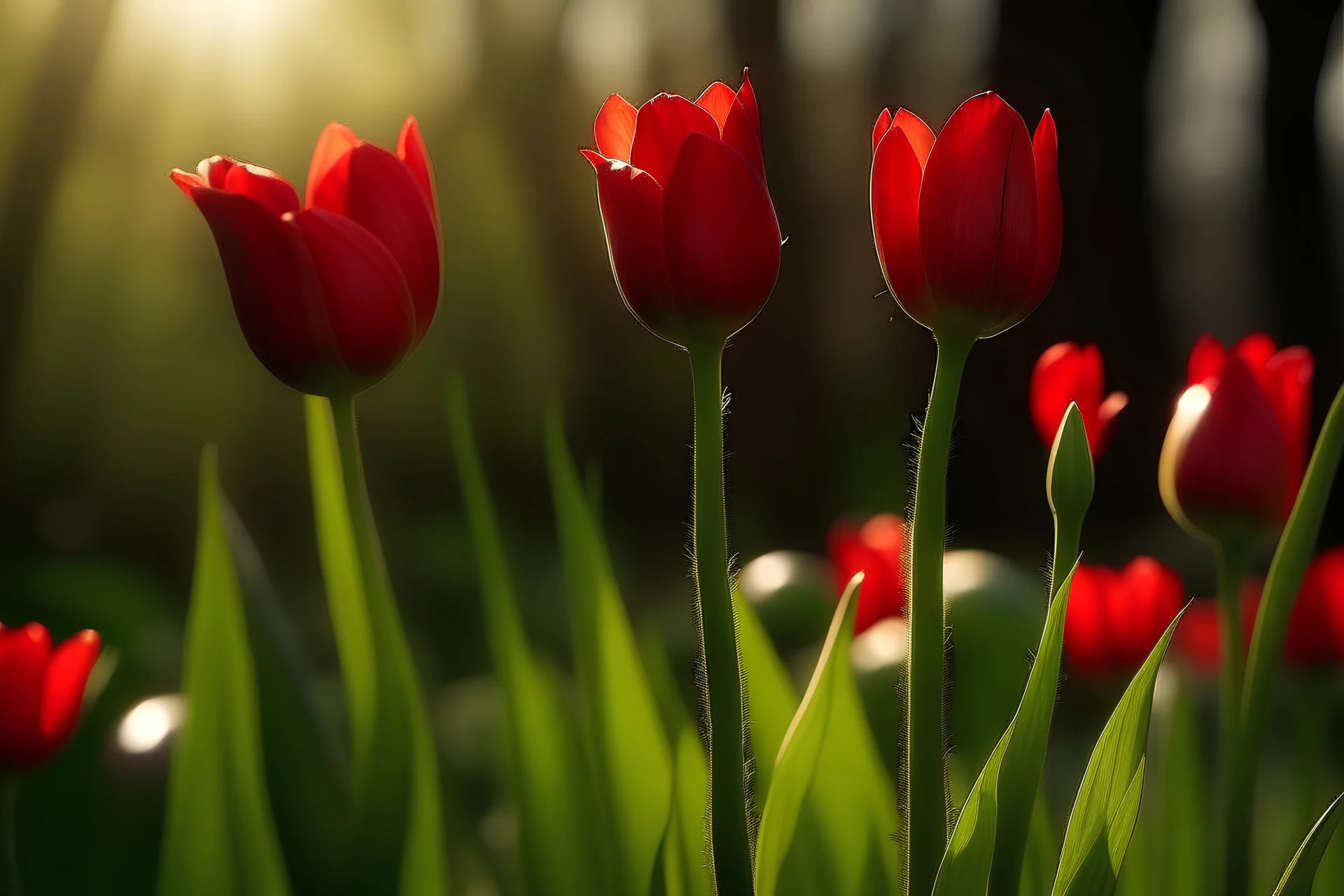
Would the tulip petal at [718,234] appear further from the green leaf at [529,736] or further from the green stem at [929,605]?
the green leaf at [529,736]

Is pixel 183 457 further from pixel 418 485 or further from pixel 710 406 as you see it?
pixel 710 406

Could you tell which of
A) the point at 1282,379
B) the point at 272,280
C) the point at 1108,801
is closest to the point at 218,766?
the point at 272,280

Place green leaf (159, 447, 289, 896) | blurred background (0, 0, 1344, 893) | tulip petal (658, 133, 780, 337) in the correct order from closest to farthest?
1. tulip petal (658, 133, 780, 337)
2. green leaf (159, 447, 289, 896)
3. blurred background (0, 0, 1344, 893)

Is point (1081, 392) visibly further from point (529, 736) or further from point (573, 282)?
point (573, 282)

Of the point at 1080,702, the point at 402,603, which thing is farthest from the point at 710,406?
the point at 402,603

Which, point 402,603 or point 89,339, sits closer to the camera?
point 402,603

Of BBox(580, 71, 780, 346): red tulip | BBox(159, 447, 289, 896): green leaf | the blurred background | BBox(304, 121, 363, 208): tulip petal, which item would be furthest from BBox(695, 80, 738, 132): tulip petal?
the blurred background

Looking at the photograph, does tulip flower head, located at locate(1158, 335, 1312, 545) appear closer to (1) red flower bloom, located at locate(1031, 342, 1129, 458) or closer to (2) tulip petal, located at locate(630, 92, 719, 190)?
(1) red flower bloom, located at locate(1031, 342, 1129, 458)
